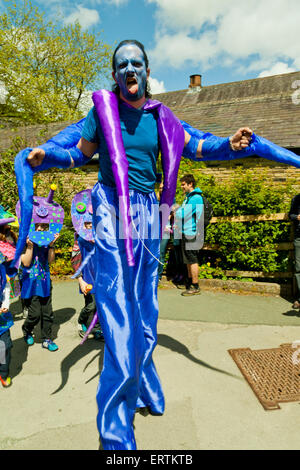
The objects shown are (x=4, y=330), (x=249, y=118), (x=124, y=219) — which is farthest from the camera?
(x=249, y=118)

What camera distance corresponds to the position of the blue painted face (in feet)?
6.36

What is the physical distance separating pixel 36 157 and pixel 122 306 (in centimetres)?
101

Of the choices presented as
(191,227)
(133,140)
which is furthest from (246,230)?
(133,140)

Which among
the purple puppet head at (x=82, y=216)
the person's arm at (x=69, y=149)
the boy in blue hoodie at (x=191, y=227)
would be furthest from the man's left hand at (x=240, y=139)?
the boy in blue hoodie at (x=191, y=227)

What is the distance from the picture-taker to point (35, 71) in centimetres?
2114

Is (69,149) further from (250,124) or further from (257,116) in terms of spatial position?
(257,116)

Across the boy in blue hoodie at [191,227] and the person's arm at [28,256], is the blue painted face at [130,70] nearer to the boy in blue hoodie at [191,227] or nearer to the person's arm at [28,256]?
the person's arm at [28,256]

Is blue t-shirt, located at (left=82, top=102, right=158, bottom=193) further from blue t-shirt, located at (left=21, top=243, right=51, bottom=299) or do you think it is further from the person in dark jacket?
the person in dark jacket

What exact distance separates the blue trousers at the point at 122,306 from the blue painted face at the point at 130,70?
0.60m

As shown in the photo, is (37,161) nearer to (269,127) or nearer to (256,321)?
(256,321)

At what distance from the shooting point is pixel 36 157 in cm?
189

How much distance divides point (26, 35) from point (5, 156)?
16.4 meters

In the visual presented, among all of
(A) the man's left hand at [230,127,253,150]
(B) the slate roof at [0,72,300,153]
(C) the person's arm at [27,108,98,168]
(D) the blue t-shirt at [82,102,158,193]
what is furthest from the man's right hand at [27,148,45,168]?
(B) the slate roof at [0,72,300,153]
